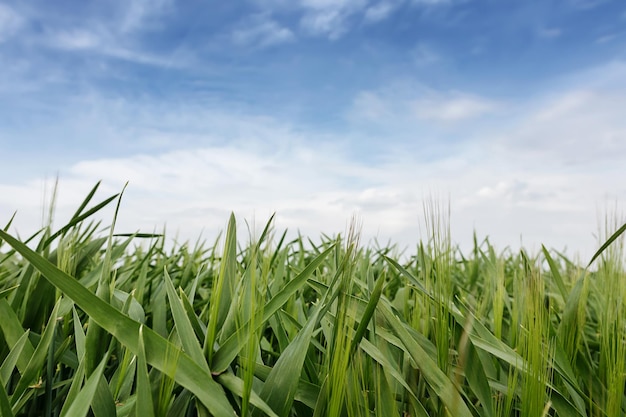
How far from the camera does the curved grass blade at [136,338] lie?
1.85 feet

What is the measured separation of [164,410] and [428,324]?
457 millimetres

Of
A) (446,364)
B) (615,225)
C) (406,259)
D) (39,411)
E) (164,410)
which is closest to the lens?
(164,410)

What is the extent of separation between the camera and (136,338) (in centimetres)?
58

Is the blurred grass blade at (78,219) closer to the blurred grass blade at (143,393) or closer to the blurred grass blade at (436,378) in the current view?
the blurred grass blade at (143,393)

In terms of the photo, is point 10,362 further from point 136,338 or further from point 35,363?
point 136,338

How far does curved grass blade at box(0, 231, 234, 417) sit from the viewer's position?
0.56 metres

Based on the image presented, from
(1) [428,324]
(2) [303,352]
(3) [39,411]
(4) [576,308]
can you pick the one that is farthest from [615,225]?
(3) [39,411]

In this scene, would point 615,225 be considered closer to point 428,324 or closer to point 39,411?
point 428,324

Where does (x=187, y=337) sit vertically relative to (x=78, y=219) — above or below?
below

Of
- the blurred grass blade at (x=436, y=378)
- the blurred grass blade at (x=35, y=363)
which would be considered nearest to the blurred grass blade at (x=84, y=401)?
the blurred grass blade at (x=35, y=363)

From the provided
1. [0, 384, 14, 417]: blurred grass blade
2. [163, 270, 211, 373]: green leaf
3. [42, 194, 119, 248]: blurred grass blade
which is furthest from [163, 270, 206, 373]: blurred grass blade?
[42, 194, 119, 248]: blurred grass blade

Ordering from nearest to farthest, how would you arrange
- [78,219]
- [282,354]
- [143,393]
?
[143,393] → [282,354] → [78,219]

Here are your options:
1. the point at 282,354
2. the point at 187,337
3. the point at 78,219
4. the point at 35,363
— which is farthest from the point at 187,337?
the point at 78,219

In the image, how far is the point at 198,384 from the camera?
1.87 feet
